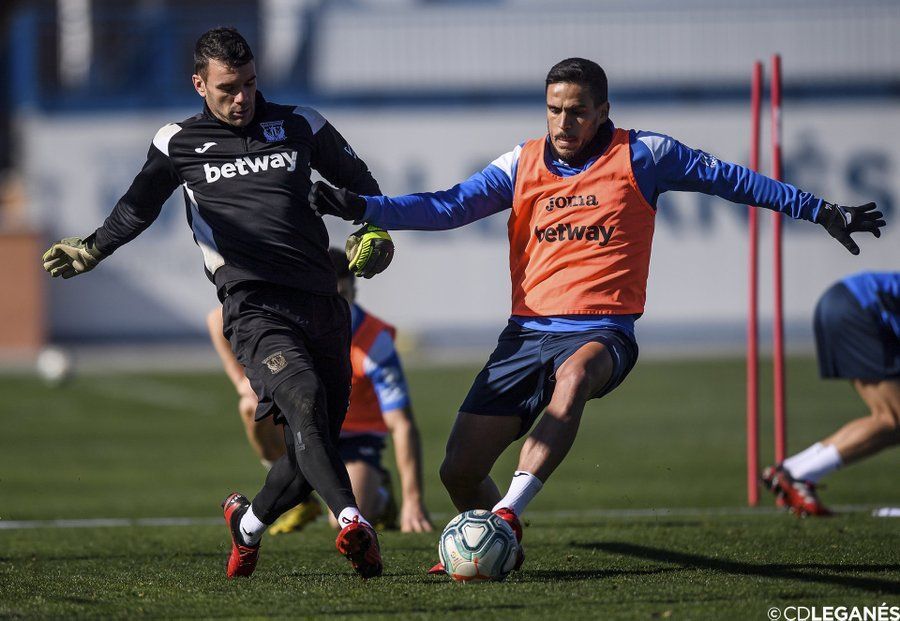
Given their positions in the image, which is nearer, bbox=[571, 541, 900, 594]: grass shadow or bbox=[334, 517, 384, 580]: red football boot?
bbox=[334, 517, 384, 580]: red football boot

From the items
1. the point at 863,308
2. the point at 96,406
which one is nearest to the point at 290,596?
the point at 863,308

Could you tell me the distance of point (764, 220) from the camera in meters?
24.7

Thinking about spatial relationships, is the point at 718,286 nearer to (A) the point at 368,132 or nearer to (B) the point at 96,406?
(A) the point at 368,132

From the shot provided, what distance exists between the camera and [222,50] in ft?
18.2

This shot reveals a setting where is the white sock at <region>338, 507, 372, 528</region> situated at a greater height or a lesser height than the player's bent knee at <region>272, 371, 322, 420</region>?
lesser

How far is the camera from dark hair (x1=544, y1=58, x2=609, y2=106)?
5.68 metres

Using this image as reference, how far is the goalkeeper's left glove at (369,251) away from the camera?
220 inches

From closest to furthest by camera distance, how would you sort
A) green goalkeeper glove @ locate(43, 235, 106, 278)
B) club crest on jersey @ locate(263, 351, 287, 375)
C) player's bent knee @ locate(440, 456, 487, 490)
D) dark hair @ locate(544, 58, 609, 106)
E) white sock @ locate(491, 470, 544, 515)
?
white sock @ locate(491, 470, 544, 515) → club crest on jersey @ locate(263, 351, 287, 375) → dark hair @ locate(544, 58, 609, 106) → player's bent knee @ locate(440, 456, 487, 490) → green goalkeeper glove @ locate(43, 235, 106, 278)

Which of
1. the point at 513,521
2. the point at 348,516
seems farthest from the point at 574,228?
the point at 348,516

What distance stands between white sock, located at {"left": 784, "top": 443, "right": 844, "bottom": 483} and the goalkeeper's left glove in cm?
340

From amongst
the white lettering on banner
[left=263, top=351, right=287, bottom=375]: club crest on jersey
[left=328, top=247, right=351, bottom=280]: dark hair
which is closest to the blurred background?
[left=328, top=247, right=351, bottom=280]: dark hair

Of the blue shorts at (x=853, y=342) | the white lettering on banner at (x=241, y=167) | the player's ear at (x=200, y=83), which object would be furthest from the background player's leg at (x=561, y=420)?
the blue shorts at (x=853, y=342)

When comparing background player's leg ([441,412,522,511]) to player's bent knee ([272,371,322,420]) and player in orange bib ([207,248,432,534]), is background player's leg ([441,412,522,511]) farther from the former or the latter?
player in orange bib ([207,248,432,534])

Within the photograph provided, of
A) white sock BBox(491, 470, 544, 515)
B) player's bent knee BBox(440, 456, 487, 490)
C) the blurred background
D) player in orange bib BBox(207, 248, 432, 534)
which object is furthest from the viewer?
the blurred background
